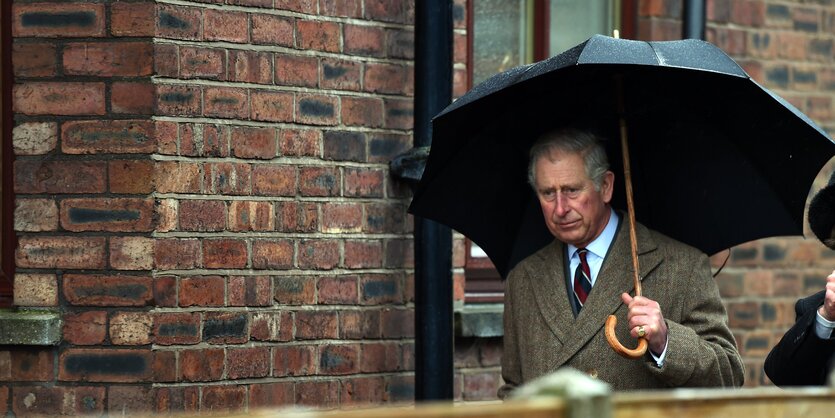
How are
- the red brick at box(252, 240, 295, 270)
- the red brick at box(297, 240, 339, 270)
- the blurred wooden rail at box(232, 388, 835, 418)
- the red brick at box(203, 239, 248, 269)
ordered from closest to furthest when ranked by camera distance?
the blurred wooden rail at box(232, 388, 835, 418), the red brick at box(203, 239, 248, 269), the red brick at box(252, 240, 295, 270), the red brick at box(297, 240, 339, 270)

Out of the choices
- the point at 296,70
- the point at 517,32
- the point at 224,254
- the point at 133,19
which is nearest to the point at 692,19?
the point at 517,32

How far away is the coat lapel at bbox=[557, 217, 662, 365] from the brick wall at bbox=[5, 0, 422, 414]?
113cm

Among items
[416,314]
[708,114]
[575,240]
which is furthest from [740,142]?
[416,314]

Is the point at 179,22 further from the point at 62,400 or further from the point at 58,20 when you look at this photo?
the point at 62,400

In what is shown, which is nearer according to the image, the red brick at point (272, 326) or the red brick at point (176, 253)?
the red brick at point (176, 253)

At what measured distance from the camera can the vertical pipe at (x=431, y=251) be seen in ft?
17.1

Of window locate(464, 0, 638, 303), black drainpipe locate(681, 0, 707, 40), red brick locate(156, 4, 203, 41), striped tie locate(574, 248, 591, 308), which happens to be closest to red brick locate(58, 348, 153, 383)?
red brick locate(156, 4, 203, 41)

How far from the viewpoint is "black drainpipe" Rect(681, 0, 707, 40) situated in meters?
6.13

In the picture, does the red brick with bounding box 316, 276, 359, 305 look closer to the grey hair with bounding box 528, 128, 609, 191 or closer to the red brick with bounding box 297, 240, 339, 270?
the red brick with bounding box 297, 240, 339, 270

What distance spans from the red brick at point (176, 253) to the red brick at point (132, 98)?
0.41m

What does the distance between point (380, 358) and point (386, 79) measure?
98cm

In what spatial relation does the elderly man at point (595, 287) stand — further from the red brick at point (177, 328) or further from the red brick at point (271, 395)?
the red brick at point (177, 328)

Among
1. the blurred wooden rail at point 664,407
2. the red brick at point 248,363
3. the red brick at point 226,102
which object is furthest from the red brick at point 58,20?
the blurred wooden rail at point 664,407

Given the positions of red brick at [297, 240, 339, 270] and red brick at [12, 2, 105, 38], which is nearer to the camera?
red brick at [12, 2, 105, 38]
